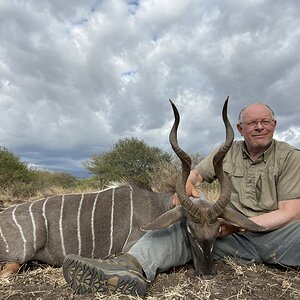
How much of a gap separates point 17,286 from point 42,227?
1.01 metres

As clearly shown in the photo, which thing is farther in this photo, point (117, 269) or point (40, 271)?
point (40, 271)

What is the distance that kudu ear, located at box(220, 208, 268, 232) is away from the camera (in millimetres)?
3182

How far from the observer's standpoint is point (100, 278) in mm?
2609

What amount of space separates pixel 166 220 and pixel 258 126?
117cm

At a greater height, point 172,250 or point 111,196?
point 111,196

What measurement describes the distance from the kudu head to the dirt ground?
14 cm

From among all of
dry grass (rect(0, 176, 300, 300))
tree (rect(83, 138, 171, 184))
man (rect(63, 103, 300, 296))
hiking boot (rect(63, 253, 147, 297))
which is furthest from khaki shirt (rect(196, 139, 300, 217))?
tree (rect(83, 138, 171, 184))

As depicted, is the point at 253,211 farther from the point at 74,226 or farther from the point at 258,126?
the point at 74,226

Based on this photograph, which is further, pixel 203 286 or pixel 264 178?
pixel 264 178

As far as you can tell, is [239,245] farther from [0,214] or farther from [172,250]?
[0,214]

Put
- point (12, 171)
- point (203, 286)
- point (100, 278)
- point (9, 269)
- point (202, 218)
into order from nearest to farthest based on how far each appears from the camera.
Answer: point (100, 278) < point (203, 286) < point (202, 218) < point (9, 269) < point (12, 171)

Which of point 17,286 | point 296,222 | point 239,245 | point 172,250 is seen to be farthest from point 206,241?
point 17,286

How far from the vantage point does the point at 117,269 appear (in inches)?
106

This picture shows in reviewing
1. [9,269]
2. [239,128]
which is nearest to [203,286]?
→ [239,128]
